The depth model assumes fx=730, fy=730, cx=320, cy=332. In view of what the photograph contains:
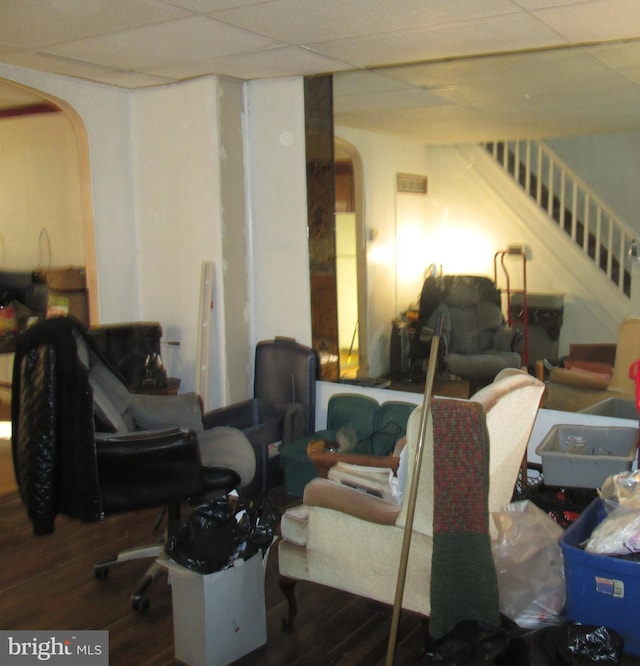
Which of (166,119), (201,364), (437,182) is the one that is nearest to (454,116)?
(437,182)

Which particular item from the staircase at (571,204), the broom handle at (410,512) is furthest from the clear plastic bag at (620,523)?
the staircase at (571,204)

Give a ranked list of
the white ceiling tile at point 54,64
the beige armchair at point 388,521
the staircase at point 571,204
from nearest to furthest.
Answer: the beige armchair at point 388,521
the staircase at point 571,204
the white ceiling tile at point 54,64

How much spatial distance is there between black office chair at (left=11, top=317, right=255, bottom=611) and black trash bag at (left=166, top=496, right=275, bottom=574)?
0.29 feet

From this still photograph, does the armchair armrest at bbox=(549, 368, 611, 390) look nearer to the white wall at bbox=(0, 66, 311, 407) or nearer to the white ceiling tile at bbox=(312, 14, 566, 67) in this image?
the white wall at bbox=(0, 66, 311, 407)

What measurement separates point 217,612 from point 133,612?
0.59m

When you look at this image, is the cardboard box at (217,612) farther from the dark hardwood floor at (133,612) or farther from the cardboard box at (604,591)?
the cardboard box at (604,591)

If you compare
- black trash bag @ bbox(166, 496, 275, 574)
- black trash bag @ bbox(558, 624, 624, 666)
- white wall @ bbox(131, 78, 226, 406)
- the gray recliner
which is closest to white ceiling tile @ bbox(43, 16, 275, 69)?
white wall @ bbox(131, 78, 226, 406)

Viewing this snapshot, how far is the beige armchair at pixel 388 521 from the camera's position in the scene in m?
2.35

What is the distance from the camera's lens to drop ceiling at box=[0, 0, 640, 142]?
2.89m

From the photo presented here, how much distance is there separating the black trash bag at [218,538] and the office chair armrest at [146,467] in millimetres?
234

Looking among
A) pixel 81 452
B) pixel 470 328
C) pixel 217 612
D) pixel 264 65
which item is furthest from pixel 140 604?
pixel 264 65

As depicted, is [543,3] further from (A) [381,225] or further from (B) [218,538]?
(B) [218,538]

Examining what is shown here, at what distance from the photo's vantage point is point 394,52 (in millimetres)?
3582

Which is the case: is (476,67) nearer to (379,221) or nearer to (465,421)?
(379,221)
